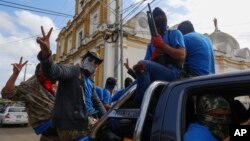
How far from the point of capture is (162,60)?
A: 120 inches

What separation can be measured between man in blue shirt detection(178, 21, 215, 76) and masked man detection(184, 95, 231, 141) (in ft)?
3.19

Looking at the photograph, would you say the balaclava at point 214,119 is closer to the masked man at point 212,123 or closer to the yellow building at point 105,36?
the masked man at point 212,123

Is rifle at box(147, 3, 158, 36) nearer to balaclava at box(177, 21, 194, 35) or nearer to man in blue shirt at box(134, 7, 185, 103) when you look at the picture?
man in blue shirt at box(134, 7, 185, 103)

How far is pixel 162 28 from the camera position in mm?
3275

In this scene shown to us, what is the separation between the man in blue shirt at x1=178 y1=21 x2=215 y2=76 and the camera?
3.11 m

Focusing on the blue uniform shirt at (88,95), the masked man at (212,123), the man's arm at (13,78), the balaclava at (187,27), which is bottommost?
the masked man at (212,123)

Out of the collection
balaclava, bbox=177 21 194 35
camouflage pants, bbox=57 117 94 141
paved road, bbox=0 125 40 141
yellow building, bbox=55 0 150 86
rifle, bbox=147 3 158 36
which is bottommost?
paved road, bbox=0 125 40 141

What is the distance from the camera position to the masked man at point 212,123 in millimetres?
1961

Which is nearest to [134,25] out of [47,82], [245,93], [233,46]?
[233,46]

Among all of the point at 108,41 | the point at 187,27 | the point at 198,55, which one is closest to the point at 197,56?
the point at 198,55

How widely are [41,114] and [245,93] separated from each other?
2394 millimetres

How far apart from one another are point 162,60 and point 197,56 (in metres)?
0.41

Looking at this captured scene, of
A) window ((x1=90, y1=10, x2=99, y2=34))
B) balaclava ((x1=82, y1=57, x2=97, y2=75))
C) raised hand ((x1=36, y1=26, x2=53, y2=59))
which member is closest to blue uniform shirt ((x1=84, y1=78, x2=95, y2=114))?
balaclava ((x1=82, y1=57, x2=97, y2=75))

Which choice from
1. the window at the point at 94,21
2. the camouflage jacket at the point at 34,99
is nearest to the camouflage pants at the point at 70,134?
the camouflage jacket at the point at 34,99
